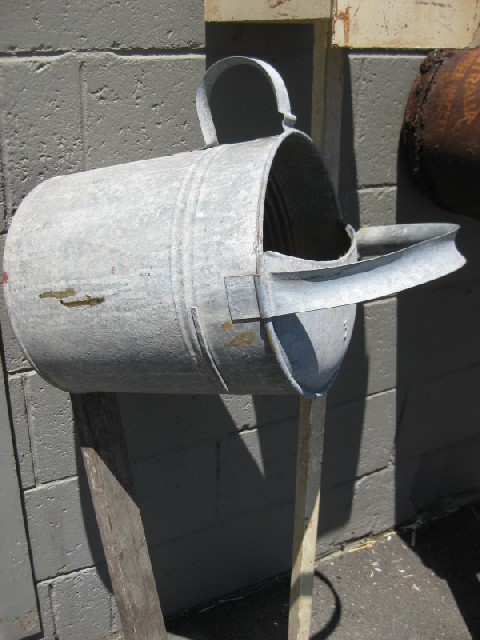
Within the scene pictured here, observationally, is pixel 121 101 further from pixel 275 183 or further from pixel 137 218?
pixel 137 218

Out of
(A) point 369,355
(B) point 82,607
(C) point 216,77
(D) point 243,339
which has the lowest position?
(B) point 82,607

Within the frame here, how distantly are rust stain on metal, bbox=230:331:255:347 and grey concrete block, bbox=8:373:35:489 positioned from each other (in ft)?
2.55

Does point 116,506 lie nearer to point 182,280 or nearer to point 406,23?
point 182,280

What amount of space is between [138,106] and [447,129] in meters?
0.79

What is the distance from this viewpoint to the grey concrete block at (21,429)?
1.59 metres

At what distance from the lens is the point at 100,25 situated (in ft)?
4.72

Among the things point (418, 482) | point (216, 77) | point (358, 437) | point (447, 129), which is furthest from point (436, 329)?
point (216, 77)

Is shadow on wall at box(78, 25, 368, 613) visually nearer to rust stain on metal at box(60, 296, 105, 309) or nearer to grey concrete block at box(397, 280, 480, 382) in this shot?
grey concrete block at box(397, 280, 480, 382)

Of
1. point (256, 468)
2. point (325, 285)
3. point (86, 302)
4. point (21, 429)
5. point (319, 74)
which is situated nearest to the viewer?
point (325, 285)

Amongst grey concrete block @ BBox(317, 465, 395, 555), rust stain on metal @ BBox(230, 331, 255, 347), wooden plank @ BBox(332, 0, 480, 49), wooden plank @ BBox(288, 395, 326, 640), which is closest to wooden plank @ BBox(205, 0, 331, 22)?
wooden plank @ BBox(332, 0, 480, 49)

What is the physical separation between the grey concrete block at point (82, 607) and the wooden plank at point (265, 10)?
148 cm

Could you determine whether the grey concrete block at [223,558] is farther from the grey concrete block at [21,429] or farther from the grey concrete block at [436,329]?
the grey concrete block at [436,329]

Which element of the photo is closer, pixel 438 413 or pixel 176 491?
pixel 176 491

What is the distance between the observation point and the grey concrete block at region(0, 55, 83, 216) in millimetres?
1390
